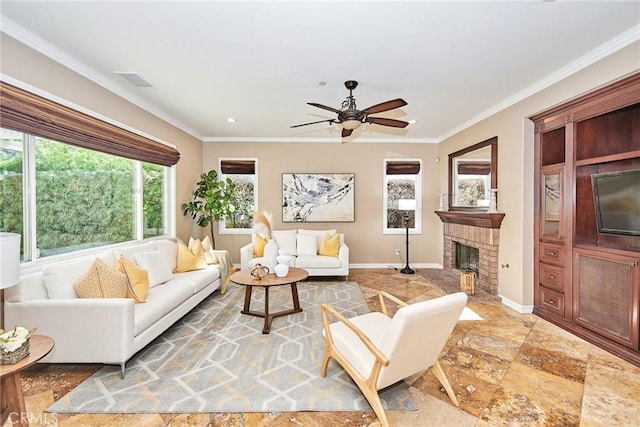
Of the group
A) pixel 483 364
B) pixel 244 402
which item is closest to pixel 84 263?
pixel 244 402

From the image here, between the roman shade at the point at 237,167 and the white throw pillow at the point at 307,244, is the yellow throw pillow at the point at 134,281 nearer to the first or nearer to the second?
the white throw pillow at the point at 307,244

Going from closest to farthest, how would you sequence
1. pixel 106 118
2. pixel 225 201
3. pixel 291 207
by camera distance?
pixel 106 118 < pixel 225 201 < pixel 291 207

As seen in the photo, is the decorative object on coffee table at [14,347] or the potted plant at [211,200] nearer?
the decorative object on coffee table at [14,347]

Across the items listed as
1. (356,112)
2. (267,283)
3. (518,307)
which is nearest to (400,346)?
(267,283)

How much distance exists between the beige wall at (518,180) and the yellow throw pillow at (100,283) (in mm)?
4566

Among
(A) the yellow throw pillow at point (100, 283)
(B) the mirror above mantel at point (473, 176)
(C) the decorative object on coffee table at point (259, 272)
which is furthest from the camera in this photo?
(B) the mirror above mantel at point (473, 176)

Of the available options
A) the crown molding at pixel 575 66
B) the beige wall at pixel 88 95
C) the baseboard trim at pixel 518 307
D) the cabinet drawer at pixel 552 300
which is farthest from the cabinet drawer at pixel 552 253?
the beige wall at pixel 88 95

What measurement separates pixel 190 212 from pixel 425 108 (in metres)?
4.40

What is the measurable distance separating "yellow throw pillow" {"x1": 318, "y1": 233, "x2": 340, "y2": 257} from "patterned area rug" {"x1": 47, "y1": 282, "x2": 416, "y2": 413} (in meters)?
1.97

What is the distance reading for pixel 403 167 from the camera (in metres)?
6.25

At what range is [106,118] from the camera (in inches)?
131

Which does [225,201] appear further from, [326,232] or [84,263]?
[84,263]

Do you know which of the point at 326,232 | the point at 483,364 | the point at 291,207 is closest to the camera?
the point at 483,364

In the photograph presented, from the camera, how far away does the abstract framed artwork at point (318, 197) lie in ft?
20.2
